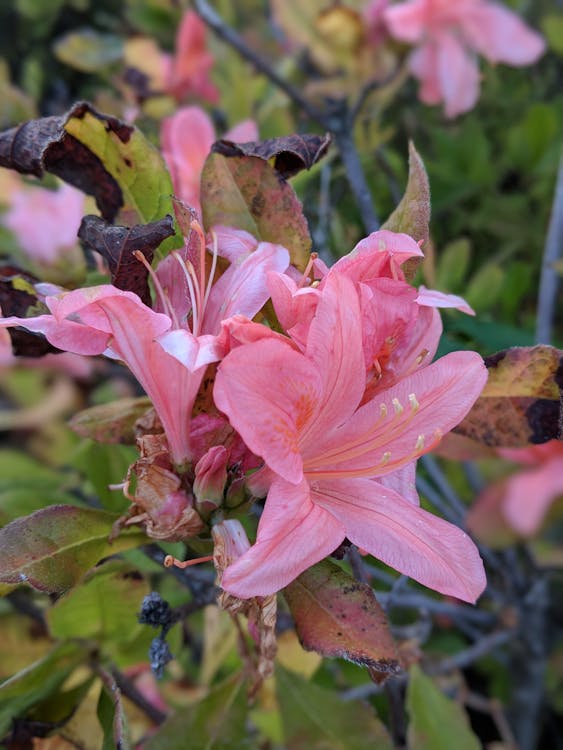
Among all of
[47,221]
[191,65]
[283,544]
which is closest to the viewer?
[283,544]

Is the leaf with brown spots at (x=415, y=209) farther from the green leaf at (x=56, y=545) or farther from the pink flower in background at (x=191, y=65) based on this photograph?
the pink flower in background at (x=191, y=65)

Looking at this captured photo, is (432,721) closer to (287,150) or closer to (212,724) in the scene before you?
(212,724)

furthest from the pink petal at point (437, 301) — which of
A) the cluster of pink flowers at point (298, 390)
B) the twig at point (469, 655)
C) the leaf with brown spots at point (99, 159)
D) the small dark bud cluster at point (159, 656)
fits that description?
the twig at point (469, 655)

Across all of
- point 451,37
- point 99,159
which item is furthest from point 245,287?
point 451,37

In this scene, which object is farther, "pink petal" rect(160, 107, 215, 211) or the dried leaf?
"pink petal" rect(160, 107, 215, 211)

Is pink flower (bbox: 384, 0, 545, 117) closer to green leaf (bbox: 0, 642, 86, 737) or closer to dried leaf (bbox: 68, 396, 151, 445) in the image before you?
dried leaf (bbox: 68, 396, 151, 445)

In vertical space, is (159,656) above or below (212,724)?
above

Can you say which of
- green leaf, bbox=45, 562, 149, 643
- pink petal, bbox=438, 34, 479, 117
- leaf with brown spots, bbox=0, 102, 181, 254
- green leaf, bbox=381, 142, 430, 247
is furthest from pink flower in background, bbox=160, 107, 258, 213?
pink petal, bbox=438, 34, 479, 117
